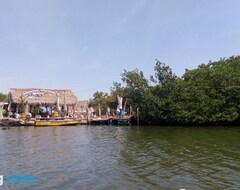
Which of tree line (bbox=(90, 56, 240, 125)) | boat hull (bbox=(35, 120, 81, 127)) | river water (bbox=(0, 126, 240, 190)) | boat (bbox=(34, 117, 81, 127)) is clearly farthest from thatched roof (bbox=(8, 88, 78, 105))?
river water (bbox=(0, 126, 240, 190))

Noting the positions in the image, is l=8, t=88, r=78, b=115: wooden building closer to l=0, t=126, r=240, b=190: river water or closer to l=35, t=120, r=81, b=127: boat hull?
l=35, t=120, r=81, b=127: boat hull

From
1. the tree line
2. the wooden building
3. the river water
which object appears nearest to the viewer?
the river water

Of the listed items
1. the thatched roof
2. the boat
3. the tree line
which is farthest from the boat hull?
the tree line

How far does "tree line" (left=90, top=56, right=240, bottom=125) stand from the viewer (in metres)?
38.3

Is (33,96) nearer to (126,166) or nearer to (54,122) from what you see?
(54,122)

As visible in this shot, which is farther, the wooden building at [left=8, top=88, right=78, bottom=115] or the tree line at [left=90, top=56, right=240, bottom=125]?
the wooden building at [left=8, top=88, right=78, bottom=115]

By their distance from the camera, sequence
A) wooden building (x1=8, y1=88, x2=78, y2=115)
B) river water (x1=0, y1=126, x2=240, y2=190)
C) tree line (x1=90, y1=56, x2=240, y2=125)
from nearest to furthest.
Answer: river water (x1=0, y1=126, x2=240, y2=190), tree line (x1=90, y1=56, x2=240, y2=125), wooden building (x1=8, y1=88, x2=78, y2=115)

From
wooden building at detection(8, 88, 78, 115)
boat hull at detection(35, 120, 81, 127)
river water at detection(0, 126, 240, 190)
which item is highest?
wooden building at detection(8, 88, 78, 115)

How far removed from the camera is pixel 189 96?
39625 mm

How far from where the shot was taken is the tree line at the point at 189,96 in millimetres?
38344

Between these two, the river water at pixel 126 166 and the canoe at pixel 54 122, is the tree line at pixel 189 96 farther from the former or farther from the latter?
the river water at pixel 126 166

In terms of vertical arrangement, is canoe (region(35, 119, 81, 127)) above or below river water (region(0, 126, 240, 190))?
above

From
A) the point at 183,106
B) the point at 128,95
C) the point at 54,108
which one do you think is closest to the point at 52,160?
the point at 183,106

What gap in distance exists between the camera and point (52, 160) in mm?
15945
